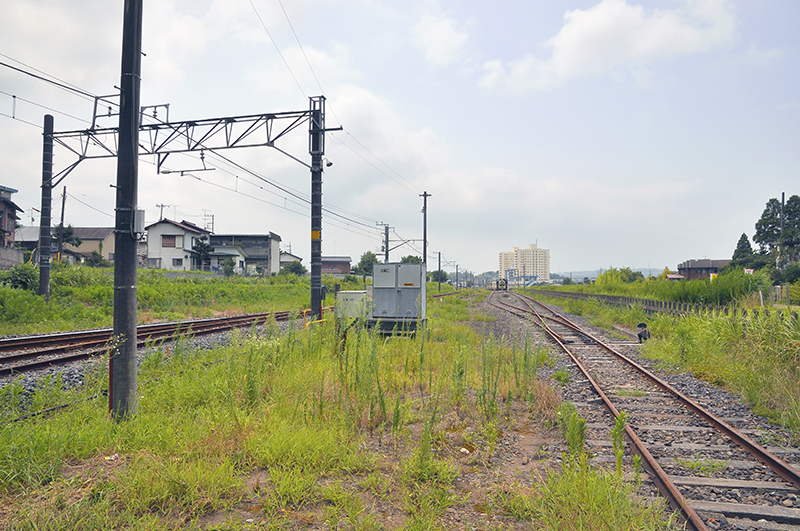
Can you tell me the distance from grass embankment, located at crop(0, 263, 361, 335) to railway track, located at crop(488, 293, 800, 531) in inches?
563

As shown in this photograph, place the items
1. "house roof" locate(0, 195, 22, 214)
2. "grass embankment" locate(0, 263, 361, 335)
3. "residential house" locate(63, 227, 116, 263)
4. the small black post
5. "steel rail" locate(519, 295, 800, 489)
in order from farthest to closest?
1. "residential house" locate(63, 227, 116, 263)
2. "house roof" locate(0, 195, 22, 214)
3. "grass embankment" locate(0, 263, 361, 335)
4. the small black post
5. "steel rail" locate(519, 295, 800, 489)

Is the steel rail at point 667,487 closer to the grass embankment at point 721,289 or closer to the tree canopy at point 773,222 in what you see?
the grass embankment at point 721,289

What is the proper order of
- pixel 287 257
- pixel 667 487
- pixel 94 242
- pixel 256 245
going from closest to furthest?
pixel 667 487 < pixel 94 242 < pixel 256 245 < pixel 287 257

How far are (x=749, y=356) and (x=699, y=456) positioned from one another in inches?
201

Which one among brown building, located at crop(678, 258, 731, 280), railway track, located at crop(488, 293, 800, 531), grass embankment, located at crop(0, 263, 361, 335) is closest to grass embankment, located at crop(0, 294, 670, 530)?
railway track, located at crop(488, 293, 800, 531)

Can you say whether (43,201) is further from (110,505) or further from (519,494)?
(519,494)

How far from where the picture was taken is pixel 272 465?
4.43 m

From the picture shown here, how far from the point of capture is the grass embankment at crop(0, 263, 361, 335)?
1722cm

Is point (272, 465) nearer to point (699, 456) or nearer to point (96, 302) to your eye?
point (699, 456)

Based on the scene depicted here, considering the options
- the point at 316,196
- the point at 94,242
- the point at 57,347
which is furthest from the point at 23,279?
the point at 94,242

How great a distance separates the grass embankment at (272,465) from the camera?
3.54 metres

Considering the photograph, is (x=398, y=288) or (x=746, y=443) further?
(x=398, y=288)

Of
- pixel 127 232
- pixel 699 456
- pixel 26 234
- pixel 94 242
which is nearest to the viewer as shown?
pixel 699 456

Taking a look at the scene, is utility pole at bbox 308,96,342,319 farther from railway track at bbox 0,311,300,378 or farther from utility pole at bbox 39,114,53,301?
utility pole at bbox 39,114,53,301
